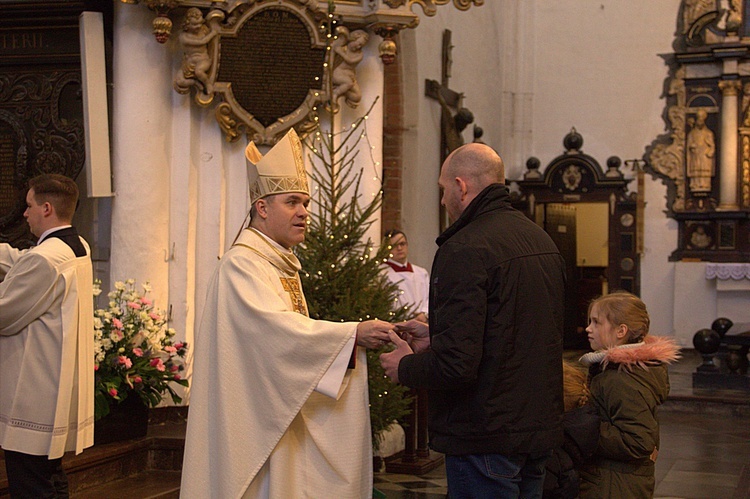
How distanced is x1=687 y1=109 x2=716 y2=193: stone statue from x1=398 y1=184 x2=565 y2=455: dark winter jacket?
1330 cm

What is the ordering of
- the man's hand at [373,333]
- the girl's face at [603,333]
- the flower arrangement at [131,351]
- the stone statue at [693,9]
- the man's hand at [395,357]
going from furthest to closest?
the stone statue at [693,9] → the flower arrangement at [131,351] → the girl's face at [603,333] → the man's hand at [373,333] → the man's hand at [395,357]

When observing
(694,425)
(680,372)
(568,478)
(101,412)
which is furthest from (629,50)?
(568,478)

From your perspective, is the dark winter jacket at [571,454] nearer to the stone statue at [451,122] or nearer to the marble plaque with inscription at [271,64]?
the marble plaque with inscription at [271,64]

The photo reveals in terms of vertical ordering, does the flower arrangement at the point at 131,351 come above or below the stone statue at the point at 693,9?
below

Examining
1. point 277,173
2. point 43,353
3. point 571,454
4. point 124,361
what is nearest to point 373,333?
point 277,173

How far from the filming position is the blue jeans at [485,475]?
333 centimetres

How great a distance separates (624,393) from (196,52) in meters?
4.49

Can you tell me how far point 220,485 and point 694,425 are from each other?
7.15 metres

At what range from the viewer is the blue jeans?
3.33 meters

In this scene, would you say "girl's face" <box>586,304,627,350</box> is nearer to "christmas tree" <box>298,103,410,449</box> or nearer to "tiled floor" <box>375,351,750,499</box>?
"christmas tree" <box>298,103,410,449</box>

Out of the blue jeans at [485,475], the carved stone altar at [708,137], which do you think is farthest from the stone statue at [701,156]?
the blue jeans at [485,475]

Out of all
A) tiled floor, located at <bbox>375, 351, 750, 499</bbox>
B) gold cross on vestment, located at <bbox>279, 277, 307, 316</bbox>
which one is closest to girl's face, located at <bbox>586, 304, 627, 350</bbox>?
gold cross on vestment, located at <bbox>279, 277, 307, 316</bbox>

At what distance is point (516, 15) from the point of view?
55.3ft

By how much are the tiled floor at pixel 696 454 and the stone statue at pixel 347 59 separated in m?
2.73
